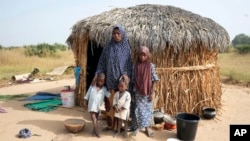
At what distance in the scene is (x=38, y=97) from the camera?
7.86 m

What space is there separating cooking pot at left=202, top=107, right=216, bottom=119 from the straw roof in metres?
1.43

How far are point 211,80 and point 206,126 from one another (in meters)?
1.38

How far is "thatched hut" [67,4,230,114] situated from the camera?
20.2 feet

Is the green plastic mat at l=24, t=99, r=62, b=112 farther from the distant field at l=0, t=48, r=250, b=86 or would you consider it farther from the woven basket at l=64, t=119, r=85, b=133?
the distant field at l=0, t=48, r=250, b=86

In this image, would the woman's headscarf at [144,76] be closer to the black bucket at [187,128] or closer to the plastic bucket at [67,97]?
the black bucket at [187,128]

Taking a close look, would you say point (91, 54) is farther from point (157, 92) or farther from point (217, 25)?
point (217, 25)

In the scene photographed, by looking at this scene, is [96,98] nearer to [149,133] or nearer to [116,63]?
[116,63]

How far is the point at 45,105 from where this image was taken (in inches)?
272

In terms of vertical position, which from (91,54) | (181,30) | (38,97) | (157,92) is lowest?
(38,97)

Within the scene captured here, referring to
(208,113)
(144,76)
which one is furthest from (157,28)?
(208,113)

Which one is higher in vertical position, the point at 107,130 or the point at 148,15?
the point at 148,15

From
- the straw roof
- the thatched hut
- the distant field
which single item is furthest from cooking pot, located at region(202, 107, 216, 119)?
the distant field

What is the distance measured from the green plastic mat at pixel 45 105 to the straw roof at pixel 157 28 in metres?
1.58

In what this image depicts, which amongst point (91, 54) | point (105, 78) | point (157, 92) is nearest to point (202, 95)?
point (157, 92)
